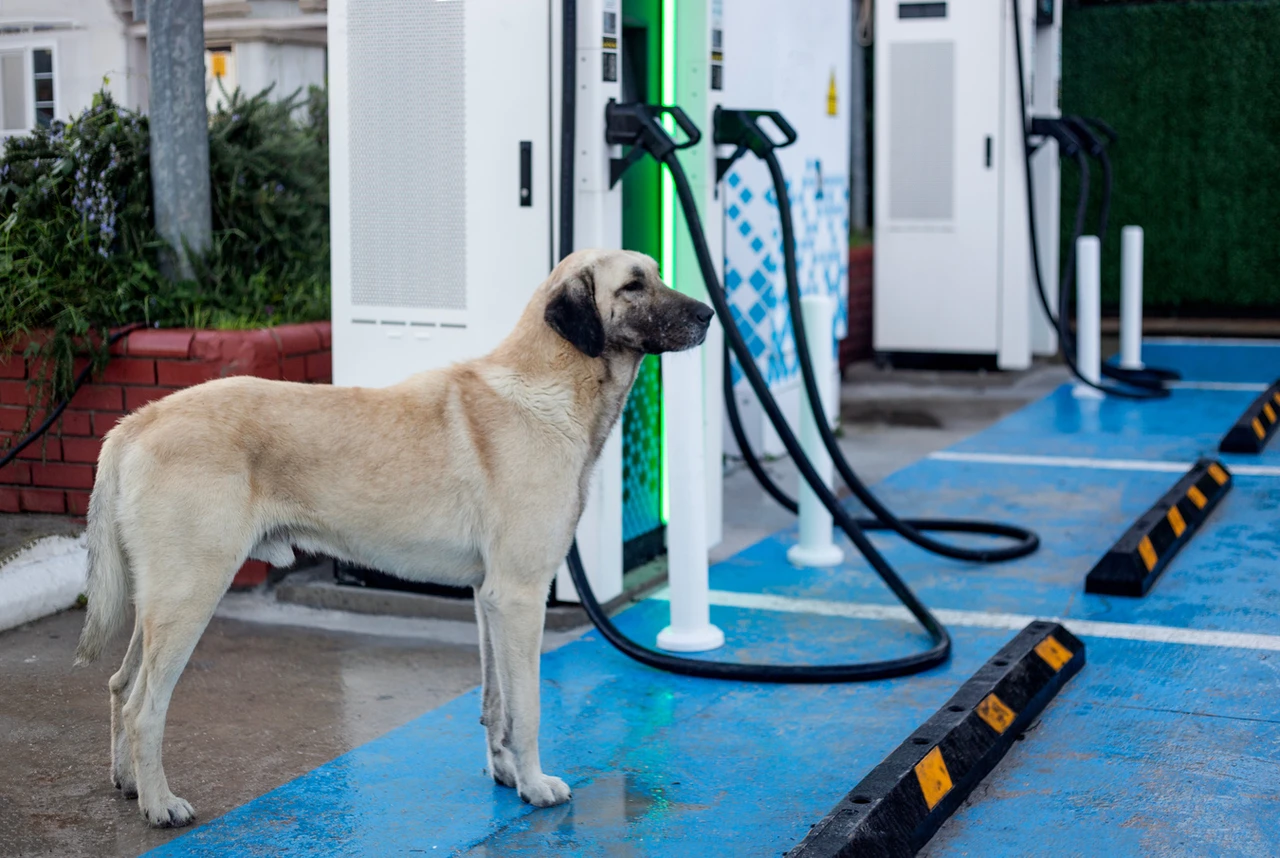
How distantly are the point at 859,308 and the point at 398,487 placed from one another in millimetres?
8040

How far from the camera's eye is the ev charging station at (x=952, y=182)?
1016 centimetres

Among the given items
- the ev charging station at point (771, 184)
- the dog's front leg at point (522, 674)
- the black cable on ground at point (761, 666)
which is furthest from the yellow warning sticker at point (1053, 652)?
the ev charging station at point (771, 184)

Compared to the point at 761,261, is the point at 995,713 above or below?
below

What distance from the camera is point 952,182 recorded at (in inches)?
408

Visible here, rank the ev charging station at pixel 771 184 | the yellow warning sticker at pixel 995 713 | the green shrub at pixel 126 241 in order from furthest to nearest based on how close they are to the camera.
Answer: the ev charging station at pixel 771 184 < the green shrub at pixel 126 241 < the yellow warning sticker at pixel 995 713

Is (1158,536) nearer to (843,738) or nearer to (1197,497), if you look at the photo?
(1197,497)

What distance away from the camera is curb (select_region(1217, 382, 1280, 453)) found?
7684mm

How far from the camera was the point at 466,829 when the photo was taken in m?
3.33

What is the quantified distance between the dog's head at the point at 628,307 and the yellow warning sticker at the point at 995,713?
1217mm

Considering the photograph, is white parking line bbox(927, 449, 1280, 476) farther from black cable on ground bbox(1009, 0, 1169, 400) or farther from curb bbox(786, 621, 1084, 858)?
curb bbox(786, 621, 1084, 858)

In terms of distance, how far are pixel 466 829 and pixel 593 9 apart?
267 cm

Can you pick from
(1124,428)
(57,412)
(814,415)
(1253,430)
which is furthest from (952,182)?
(57,412)

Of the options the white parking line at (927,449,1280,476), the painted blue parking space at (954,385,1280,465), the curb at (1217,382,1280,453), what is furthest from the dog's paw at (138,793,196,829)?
the curb at (1217,382,1280,453)

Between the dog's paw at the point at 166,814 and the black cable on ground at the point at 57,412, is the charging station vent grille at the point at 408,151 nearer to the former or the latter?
the black cable on ground at the point at 57,412
